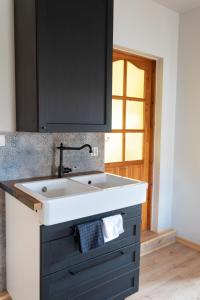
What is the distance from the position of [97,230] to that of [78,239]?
0.13 m

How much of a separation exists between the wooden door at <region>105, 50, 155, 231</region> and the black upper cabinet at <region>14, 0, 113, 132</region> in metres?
0.70

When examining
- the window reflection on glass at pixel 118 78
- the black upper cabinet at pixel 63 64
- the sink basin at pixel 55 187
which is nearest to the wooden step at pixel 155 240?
the sink basin at pixel 55 187

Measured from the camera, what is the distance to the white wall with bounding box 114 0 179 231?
101 inches

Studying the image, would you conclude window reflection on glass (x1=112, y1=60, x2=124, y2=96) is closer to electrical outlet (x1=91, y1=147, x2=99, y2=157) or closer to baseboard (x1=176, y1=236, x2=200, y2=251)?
electrical outlet (x1=91, y1=147, x2=99, y2=157)

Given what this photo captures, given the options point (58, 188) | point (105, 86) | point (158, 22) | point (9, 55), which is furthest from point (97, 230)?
point (158, 22)

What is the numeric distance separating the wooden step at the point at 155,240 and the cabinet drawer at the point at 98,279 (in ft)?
2.81

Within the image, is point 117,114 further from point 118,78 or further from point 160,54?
point 160,54

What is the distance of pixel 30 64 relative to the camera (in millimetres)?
1707

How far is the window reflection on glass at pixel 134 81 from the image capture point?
281 cm

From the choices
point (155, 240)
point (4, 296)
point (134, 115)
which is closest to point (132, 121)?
point (134, 115)

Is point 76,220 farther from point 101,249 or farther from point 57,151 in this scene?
point 57,151

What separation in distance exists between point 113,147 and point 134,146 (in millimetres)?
330

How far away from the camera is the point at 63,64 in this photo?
1781 mm

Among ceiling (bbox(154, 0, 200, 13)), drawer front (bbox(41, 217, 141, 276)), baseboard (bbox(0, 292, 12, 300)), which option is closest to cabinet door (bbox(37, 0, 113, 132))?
drawer front (bbox(41, 217, 141, 276))
